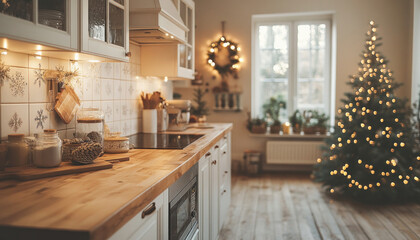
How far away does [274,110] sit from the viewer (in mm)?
5715

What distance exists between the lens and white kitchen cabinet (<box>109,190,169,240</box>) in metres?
1.07

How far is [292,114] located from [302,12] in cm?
150

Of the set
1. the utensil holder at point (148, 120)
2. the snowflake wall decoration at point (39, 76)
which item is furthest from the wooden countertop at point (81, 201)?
the utensil holder at point (148, 120)

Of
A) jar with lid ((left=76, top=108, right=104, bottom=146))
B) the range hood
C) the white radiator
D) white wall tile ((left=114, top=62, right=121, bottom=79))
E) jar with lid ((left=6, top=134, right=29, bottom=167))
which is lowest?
the white radiator

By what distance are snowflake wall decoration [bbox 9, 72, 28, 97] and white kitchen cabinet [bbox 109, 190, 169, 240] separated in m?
0.73

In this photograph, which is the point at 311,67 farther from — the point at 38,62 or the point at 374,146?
the point at 38,62

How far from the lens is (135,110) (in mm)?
2895

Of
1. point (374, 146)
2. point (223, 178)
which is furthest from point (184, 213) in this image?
point (374, 146)

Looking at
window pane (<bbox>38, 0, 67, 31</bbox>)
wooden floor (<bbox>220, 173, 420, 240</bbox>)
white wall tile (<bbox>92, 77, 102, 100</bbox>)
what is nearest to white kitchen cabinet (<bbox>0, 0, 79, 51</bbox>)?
window pane (<bbox>38, 0, 67, 31</bbox>)

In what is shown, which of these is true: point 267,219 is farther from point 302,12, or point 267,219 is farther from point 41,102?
point 302,12

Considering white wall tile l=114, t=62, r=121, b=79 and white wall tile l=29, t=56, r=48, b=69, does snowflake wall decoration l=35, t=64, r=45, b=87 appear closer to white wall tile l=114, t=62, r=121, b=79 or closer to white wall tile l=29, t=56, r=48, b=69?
white wall tile l=29, t=56, r=48, b=69

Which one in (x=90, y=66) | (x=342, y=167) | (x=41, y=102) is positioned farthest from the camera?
(x=342, y=167)

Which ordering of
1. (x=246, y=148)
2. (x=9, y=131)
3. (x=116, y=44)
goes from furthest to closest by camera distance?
(x=246, y=148)
(x=116, y=44)
(x=9, y=131)

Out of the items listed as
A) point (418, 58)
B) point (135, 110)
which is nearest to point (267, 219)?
point (135, 110)
